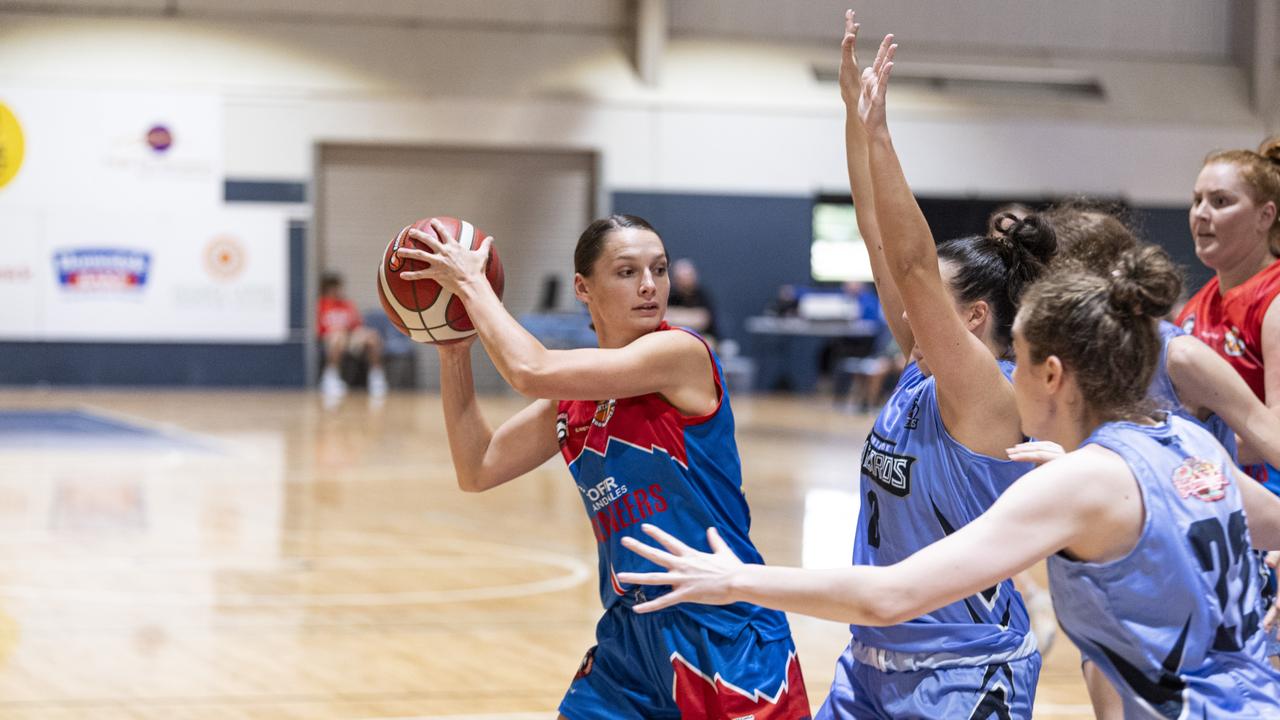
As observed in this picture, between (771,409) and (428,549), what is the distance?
9290mm

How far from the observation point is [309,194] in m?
17.3

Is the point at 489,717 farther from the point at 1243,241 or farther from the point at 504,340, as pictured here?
the point at 1243,241

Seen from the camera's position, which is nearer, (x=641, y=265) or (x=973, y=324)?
(x=973, y=324)

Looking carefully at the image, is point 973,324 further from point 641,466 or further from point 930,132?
point 930,132

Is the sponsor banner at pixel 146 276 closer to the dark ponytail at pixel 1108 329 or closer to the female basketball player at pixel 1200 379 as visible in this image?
the female basketball player at pixel 1200 379

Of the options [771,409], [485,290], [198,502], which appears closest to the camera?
[485,290]

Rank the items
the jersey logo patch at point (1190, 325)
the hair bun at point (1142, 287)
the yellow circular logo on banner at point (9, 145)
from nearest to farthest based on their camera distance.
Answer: the hair bun at point (1142, 287) < the jersey logo patch at point (1190, 325) < the yellow circular logo on banner at point (9, 145)

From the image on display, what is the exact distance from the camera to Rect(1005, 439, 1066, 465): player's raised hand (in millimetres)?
2203

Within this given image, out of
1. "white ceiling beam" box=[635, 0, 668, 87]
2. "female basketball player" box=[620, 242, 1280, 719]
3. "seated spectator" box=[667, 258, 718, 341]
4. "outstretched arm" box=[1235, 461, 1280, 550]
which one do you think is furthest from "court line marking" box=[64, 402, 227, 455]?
"female basketball player" box=[620, 242, 1280, 719]

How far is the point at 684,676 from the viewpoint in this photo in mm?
2701

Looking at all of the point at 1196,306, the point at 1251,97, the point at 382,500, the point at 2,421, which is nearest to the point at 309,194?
the point at 2,421

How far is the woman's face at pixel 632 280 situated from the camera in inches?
114

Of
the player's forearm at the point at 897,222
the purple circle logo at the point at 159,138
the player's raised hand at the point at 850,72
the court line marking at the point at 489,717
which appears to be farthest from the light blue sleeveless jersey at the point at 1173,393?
the purple circle logo at the point at 159,138

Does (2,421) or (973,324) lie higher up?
(973,324)
